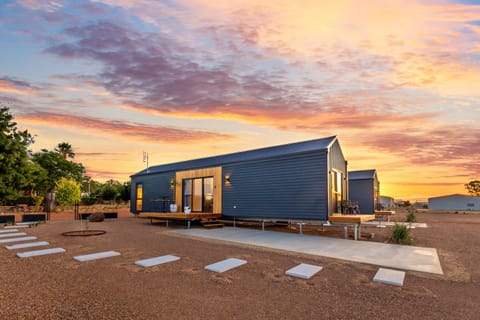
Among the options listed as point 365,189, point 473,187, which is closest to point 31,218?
point 365,189

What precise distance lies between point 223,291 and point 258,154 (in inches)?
351

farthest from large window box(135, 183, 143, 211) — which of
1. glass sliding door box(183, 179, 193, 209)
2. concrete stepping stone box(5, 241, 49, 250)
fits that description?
concrete stepping stone box(5, 241, 49, 250)

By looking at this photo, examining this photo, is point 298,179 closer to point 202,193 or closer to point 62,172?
point 202,193

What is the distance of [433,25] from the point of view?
8.27 m

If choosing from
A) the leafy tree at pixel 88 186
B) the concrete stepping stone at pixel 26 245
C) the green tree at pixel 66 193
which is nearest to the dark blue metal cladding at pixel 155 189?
the green tree at pixel 66 193

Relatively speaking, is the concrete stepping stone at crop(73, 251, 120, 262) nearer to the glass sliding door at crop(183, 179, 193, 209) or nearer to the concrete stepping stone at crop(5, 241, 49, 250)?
the concrete stepping stone at crop(5, 241, 49, 250)

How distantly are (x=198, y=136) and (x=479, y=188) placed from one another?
61.6 m

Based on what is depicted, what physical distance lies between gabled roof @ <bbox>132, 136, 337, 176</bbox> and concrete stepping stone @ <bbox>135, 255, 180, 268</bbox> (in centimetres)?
617

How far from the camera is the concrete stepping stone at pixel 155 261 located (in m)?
5.45

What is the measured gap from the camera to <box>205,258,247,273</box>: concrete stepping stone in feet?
16.9

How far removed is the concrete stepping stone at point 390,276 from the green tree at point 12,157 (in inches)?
840

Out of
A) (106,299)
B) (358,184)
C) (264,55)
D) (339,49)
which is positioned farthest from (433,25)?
(358,184)

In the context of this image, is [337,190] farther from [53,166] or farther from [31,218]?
[53,166]

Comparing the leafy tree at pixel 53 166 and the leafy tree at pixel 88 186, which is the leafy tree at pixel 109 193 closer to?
the leafy tree at pixel 88 186
